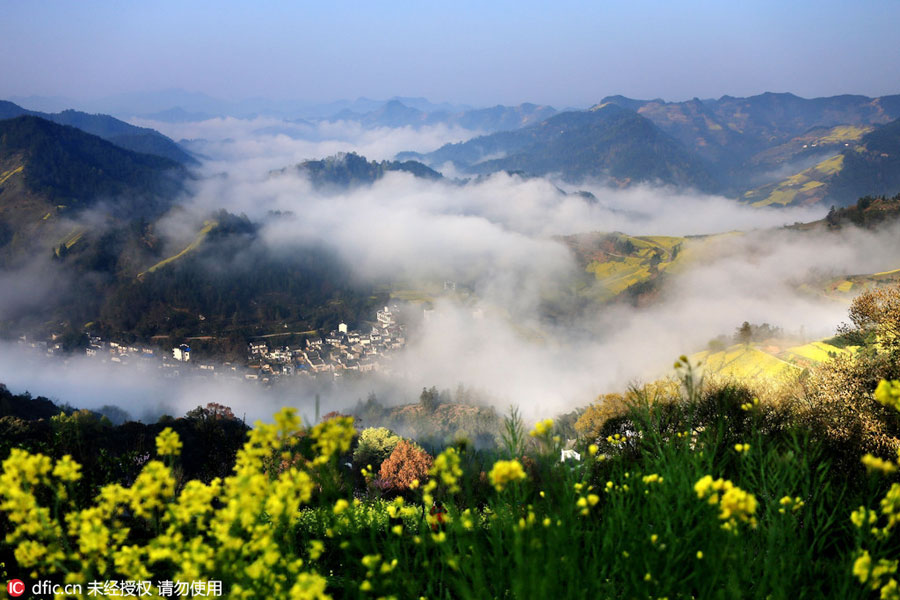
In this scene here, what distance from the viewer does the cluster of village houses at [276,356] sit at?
93.3 meters

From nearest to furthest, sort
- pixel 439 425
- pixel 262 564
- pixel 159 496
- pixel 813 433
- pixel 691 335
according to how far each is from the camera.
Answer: pixel 262 564 < pixel 159 496 < pixel 813 433 < pixel 439 425 < pixel 691 335

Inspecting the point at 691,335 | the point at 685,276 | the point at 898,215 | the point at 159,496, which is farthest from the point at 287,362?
the point at 898,215

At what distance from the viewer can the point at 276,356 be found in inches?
3944

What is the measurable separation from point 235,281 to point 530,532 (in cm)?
14834

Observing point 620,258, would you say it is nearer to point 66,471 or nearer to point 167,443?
point 167,443

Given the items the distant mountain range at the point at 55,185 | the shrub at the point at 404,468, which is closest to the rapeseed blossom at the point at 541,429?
the shrub at the point at 404,468

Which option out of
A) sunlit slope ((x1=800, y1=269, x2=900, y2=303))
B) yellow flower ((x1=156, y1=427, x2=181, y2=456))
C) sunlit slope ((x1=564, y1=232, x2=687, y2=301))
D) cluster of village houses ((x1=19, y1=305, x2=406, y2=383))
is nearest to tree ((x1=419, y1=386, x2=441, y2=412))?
cluster of village houses ((x1=19, y1=305, x2=406, y2=383))

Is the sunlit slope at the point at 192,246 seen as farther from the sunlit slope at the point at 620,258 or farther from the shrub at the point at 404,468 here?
the shrub at the point at 404,468

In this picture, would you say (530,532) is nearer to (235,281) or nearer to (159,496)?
(159,496)

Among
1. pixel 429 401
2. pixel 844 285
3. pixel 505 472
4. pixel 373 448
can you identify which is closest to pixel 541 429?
pixel 505 472

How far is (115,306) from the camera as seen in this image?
391ft

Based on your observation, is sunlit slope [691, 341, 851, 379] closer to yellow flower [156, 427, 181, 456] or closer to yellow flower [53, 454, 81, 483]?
yellow flower [156, 427, 181, 456]

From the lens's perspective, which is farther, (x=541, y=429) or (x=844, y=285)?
(x=844, y=285)

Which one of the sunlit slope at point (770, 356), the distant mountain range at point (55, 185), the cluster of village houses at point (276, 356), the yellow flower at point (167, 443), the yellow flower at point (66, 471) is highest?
the distant mountain range at point (55, 185)
